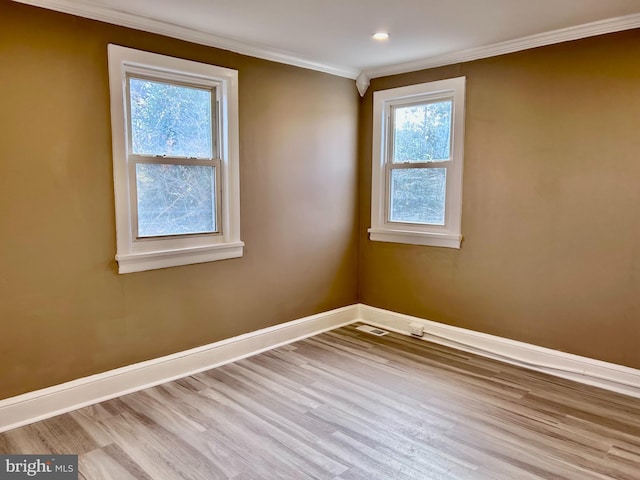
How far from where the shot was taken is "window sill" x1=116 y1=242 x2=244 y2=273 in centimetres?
296

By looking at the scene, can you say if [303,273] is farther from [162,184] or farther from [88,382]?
[88,382]

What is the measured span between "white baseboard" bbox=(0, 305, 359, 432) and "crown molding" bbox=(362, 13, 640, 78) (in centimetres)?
243

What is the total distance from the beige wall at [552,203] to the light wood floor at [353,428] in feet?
1.64

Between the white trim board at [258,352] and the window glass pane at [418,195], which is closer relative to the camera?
the white trim board at [258,352]

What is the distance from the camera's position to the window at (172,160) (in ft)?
9.55

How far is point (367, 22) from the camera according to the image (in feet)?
9.66

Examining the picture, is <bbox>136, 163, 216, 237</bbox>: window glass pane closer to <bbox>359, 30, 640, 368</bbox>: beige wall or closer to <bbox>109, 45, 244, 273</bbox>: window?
<bbox>109, 45, 244, 273</bbox>: window

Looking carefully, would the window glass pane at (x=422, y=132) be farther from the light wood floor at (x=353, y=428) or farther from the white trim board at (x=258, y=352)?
the light wood floor at (x=353, y=428)

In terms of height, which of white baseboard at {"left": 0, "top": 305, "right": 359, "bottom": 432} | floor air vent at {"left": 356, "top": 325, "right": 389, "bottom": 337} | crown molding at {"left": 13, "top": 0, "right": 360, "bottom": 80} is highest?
crown molding at {"left": 13, "top": 0, "right": 360, "bottom": 80}

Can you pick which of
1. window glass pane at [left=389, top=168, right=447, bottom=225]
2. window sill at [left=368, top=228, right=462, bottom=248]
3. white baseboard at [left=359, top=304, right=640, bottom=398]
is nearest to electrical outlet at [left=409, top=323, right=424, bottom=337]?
white baseboard at [left=359, top=304, right=640, bottom=398]

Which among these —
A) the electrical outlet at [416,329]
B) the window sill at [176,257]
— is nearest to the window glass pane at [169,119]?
the window sill at [176,257]

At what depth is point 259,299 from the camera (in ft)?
12.4

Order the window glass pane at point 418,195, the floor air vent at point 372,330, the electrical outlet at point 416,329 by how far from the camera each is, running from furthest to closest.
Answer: the floor air vent at point 372,330 < the electrical outlet at point 416,329 < the window glass pane at point 418,195

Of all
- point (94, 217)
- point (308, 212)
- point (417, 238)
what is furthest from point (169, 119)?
point (417, 238)
